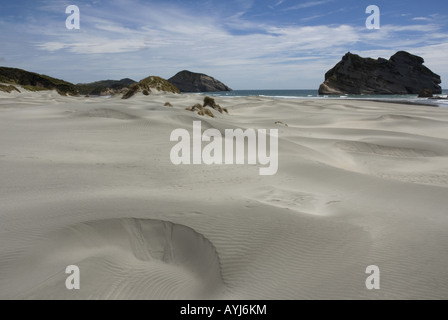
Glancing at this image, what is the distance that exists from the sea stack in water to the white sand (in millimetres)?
76658

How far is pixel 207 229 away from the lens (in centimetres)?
351

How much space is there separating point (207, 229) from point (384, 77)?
84872 mm

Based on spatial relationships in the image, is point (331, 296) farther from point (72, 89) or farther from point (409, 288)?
point (72, 89)

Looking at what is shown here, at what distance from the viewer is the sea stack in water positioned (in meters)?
75.0

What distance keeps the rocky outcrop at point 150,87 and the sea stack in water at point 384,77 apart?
166 feet

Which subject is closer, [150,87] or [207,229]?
[207,229]

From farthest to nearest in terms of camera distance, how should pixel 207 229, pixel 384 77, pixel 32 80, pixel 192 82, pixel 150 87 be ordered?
pixel 192 82
pixel 384 77
pixel 32 80
pixel 150 87
pixel 207 229

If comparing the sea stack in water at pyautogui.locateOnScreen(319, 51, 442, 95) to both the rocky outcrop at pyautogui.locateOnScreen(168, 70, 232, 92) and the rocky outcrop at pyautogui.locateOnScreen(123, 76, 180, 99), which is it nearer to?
the rocky outcrop at pyautogui.locateOnScreen(168, 70, 232, 92)

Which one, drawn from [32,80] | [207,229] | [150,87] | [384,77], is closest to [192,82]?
[32,80]

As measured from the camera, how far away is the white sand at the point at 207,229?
278 cm

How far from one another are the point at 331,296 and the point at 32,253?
110 inches

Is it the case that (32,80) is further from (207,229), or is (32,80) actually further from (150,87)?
(207,229)

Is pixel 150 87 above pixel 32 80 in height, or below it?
below

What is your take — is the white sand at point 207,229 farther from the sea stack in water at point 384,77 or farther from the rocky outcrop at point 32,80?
the sea stack in water at point 384,77
